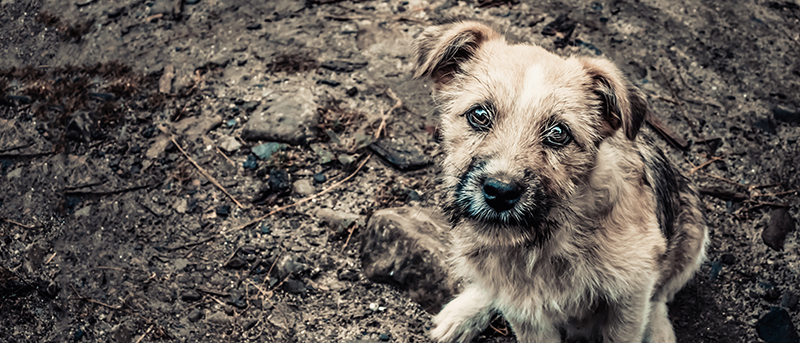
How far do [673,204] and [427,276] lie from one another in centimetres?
158

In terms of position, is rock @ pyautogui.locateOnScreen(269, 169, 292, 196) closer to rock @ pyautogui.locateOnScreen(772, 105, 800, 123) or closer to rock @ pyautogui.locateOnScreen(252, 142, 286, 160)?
rock @ pyautogui.locateOnScreen(252, 142, 286, 160)

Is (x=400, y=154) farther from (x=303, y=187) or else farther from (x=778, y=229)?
(x=778, y=229)

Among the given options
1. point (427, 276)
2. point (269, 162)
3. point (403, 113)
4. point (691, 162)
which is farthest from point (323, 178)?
point (691, 162)

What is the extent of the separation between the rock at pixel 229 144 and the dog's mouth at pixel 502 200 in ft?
7.90

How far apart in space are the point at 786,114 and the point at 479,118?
327cm

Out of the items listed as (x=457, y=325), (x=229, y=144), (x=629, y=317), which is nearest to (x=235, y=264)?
(x=229, y=144)

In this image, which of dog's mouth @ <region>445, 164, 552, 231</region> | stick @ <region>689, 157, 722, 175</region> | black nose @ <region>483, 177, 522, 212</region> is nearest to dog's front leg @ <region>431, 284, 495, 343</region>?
dog's mouth @ <region>445, 164, 552, 231</region>

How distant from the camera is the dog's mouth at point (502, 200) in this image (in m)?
2.07

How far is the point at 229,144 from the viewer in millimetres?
4102

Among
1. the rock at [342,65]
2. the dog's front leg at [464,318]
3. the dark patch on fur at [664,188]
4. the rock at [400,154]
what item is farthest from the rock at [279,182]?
the dark patch on fur at [664,188]

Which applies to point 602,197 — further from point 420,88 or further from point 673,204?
point 420,88

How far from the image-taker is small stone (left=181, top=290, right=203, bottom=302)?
337 cm

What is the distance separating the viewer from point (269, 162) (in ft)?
13.0

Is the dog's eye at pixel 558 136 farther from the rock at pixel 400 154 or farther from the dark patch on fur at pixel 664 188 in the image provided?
the rock at pixel 400 154
